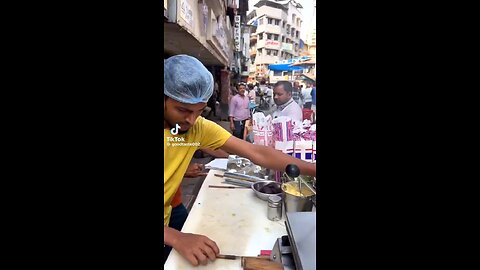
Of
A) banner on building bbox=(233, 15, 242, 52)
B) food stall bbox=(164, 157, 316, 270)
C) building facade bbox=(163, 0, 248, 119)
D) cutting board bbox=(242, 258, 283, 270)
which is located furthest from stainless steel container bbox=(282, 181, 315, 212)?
banner on building bbox=(233, 15, 242, 52)

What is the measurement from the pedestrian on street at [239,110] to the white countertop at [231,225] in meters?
0.24

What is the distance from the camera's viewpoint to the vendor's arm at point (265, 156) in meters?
0.76

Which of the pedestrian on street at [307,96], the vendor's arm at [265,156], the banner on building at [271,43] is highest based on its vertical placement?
the banner on building at [271,43]

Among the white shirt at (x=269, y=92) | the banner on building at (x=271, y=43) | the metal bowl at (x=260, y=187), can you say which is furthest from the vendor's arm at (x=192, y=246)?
the banner on building at (x=271, y=43)

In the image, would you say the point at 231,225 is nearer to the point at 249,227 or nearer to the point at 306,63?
the point at 249,227

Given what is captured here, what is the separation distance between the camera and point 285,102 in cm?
69

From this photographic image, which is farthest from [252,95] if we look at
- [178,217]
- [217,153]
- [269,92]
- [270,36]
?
[178,217]

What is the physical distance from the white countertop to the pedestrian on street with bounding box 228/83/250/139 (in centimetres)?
24

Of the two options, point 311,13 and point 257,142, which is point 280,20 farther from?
point 257,142

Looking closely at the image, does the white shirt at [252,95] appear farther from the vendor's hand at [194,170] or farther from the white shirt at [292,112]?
the vendor's hand at [194,170]

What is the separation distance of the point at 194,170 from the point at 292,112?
1.19 ft
